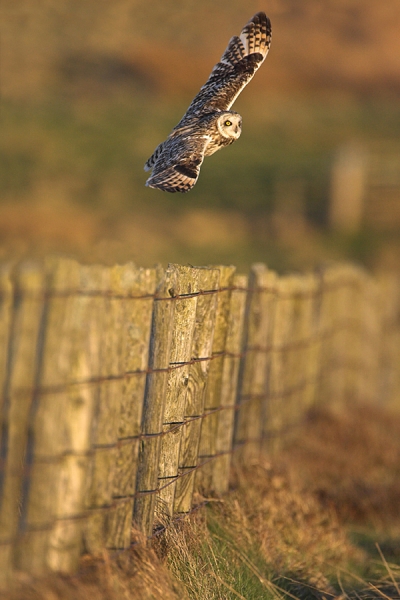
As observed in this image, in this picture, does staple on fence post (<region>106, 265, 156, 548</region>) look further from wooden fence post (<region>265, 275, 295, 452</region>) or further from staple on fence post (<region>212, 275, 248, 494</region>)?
wooden fence post (<region>265, 275, 295, 452</region>)

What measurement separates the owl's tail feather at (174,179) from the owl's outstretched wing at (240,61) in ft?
3.72

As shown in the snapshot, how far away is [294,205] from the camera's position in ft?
71.0

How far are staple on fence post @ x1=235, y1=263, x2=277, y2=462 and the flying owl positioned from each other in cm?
131

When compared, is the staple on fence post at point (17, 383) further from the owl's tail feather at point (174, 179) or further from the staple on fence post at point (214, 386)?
the staple on fence post at point (214, 386)

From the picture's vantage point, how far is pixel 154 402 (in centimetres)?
407

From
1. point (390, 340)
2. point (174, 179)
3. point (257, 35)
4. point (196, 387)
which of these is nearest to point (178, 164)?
point (174, 179)

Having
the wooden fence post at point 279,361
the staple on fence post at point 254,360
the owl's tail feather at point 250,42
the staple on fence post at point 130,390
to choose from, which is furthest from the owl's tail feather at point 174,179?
the wooden fence post at point 279,361

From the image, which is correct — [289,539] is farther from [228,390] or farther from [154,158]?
[154,158]

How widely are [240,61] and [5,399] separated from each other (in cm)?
345

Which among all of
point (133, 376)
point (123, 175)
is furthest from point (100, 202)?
point (133, 376)

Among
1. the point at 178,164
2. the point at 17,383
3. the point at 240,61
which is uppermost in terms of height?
the point at 240,61

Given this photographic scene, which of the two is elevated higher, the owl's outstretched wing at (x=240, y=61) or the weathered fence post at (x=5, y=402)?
the owl's outstretched wing at (x=240, y=61)

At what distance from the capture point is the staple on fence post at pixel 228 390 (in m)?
5.37

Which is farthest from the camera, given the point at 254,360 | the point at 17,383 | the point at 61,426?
the point at 254,360
